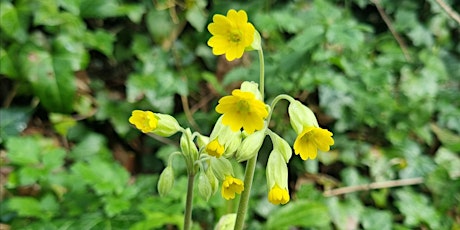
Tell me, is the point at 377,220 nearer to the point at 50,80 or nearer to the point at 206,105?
the point at 206,105

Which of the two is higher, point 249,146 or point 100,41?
point 249,146

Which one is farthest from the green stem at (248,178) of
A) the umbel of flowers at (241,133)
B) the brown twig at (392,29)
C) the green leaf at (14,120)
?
the brown twig at (392,29)

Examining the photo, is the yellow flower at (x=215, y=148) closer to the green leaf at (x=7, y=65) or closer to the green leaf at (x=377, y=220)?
the green leaf at (x=377, y=220)

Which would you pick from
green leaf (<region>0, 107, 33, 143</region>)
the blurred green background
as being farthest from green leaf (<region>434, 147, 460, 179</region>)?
green leaf (<region>0, 107, 33, 143</region>)

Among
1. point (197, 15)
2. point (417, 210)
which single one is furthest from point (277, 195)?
point (197, 15)

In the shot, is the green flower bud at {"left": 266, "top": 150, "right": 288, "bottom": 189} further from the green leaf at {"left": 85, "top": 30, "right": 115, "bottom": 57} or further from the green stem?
the green leaf at {"left": 85, "top": 30, "right": 115, "bottom": 57}

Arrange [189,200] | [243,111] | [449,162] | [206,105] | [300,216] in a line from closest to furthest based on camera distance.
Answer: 1. [243,111]
2. [189,200]
3. [300,216]
4. [449,162]
5. [206,105]
